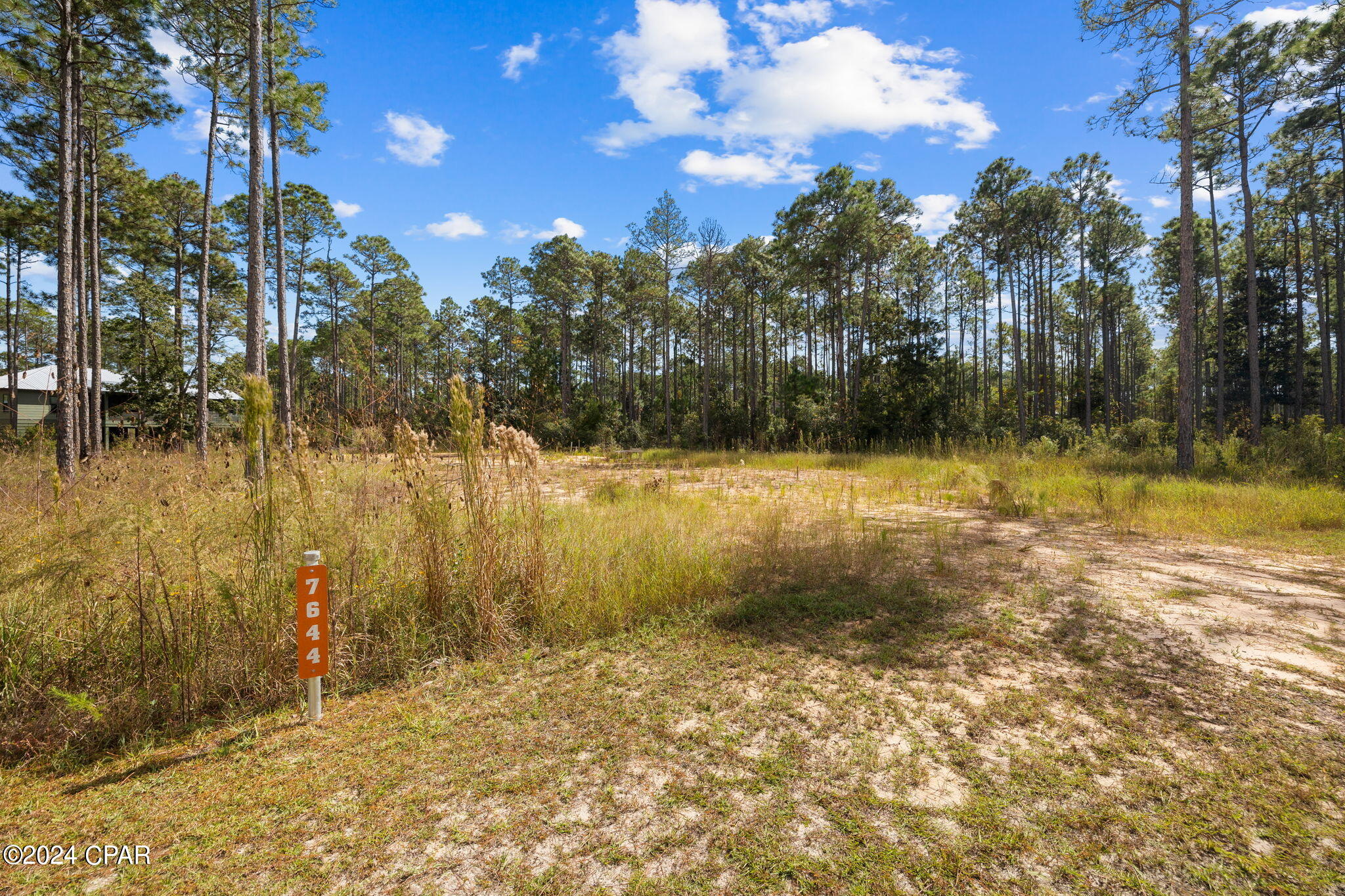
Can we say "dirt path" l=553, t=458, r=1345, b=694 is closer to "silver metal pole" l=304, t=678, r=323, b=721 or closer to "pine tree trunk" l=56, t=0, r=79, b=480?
"silver metal pole" l=304, t=678, r=323, b=721

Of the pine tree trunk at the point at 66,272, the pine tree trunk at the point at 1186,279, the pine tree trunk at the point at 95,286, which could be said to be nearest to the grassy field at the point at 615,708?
the pine tree trunk at the point at 66,272

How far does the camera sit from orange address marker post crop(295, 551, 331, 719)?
103 inches

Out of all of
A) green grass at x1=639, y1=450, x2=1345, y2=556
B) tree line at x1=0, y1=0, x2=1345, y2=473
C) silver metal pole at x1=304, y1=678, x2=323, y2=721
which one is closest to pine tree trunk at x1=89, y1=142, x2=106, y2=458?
tree line at x1=0, y1=0, x2=1345, y2=473

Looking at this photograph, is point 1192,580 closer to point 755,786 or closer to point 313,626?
point 755,786

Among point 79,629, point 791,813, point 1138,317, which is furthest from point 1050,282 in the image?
point 79,629

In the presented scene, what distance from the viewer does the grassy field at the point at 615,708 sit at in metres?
1.85

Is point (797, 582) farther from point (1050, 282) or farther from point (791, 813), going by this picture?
point (1050, 282)

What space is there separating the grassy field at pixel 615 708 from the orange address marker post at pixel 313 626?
26cm

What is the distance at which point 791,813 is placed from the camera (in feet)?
6.79

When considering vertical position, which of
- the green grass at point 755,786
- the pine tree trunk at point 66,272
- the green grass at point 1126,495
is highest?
the pine tree trunk at point 66,272

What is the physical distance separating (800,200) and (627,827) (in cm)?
2544

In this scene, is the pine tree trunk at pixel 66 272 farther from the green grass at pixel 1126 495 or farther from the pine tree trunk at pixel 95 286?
the green grass at pixel 1126 495

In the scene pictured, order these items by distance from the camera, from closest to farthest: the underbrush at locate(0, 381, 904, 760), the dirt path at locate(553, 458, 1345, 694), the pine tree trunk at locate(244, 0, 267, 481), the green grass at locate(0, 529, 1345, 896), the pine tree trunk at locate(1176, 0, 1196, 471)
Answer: the green grass at locate(0, 529, 1345, 896) → the underbrush at locate(0, 381, 904, 760) → the dirt path at locate(553, 458, 1345, 694) → the pine tree trunk at locate(244, 0, 267, 481) → the pine tree trunk at locate(1176, 0, 1196, 471)

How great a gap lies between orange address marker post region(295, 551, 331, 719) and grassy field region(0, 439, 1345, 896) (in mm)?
261
